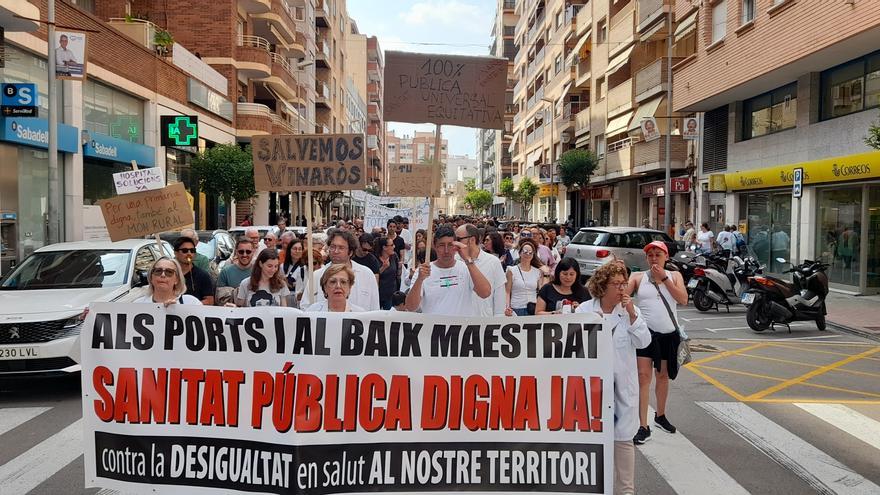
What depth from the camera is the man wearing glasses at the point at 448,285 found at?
5527 millimetres

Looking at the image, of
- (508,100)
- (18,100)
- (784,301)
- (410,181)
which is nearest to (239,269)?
(410,181)

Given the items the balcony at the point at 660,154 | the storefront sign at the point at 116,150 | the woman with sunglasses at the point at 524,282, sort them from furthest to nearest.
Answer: the balcony at the point at 660,154 → the storefront sign at the point at 116,150 → the woman with sunglasses at the point at 524,282

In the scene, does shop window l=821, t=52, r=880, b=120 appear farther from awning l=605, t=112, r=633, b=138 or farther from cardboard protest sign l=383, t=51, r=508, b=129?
awning l=605, t=112, r=633, b=138

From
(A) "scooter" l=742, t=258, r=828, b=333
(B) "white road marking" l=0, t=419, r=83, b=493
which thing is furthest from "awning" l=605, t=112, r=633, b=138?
(B) "white road marking" l=0, t=419, r=83, b=493

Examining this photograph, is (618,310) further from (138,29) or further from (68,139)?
(138,29)

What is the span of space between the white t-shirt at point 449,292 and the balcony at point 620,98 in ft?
99.8

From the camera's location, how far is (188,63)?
28312 mm

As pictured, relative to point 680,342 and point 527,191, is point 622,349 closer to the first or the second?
point 680,342

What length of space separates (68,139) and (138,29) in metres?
7.67

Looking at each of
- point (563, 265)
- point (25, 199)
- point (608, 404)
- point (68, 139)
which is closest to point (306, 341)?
point (608, 404)

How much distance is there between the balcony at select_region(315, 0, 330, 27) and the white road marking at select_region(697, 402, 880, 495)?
2068 inches

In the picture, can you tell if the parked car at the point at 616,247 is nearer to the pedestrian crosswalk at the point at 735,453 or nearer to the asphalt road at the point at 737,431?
the asphalt road at the point at 737,431

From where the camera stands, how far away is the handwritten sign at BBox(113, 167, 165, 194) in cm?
701

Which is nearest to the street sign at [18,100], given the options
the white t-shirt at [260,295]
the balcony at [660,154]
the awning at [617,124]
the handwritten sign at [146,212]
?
the handwritten sign at [146,212]
